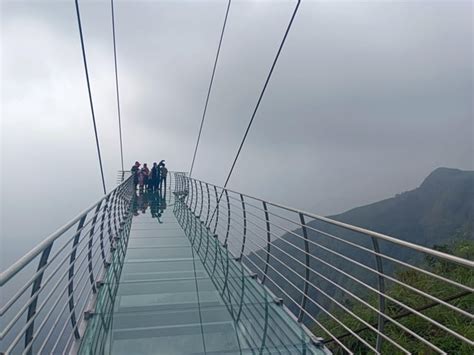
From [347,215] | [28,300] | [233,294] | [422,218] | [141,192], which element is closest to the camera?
[28,300]

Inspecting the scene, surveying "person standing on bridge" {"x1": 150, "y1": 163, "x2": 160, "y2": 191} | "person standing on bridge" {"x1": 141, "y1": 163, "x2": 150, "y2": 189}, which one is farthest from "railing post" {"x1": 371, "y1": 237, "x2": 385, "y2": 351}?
"person standing on bridge" {"x1": 141, "y1": 163, "x2": 150, "y2": 189}

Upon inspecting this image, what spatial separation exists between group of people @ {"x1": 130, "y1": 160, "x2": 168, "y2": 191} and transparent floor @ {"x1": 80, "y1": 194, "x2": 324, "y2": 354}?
25.7 ft

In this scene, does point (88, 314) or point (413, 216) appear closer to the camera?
point (88, 314)

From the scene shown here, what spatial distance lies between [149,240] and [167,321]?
9.44 feet

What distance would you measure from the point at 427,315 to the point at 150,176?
953 cm

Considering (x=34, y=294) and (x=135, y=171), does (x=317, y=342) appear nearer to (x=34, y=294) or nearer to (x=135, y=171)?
(x=34, y=294)

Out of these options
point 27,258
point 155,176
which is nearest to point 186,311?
point 27,258

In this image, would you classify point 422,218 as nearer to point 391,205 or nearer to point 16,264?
point 391,205

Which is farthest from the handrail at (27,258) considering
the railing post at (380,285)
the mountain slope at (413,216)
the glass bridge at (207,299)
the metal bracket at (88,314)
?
the mountain slope at (413,216)

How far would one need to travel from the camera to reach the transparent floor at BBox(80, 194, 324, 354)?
2.09 meters

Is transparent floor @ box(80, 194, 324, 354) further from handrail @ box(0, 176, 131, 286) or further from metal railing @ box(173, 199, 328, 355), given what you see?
handrail @ box(0, 176, 131, 286)

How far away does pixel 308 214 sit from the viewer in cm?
218

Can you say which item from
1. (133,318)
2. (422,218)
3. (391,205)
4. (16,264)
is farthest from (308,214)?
(391,205)

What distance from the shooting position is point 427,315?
4.60m
